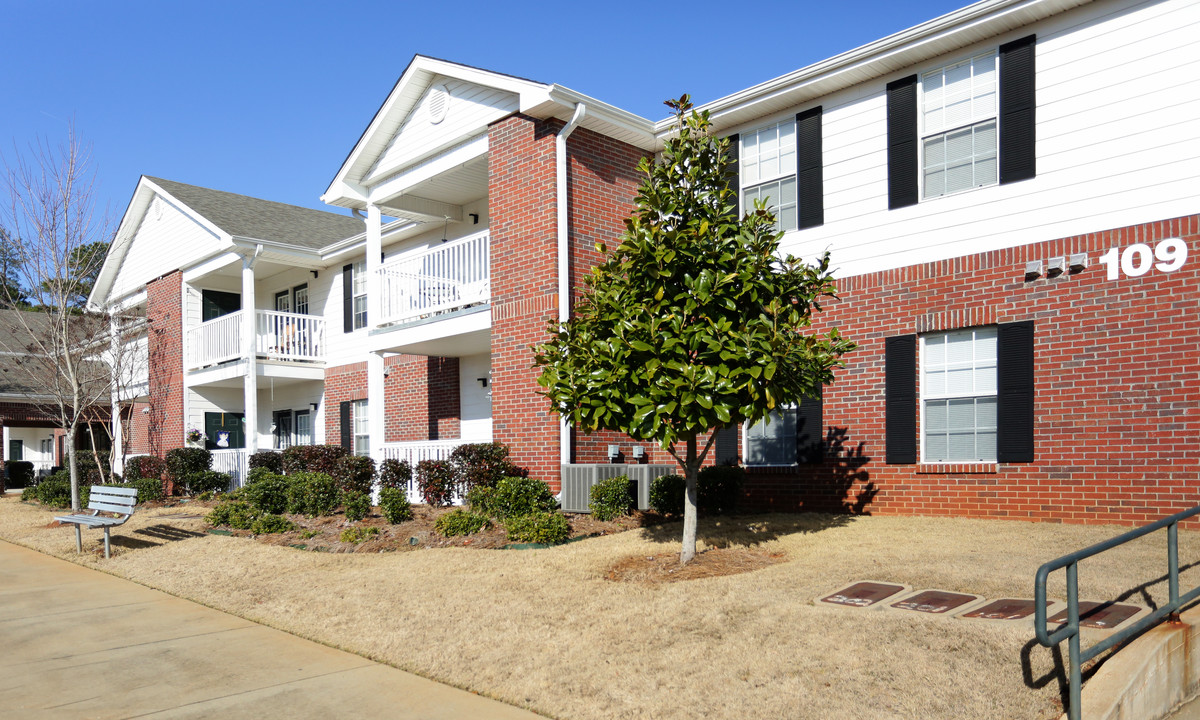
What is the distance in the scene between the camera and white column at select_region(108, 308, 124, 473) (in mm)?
22422

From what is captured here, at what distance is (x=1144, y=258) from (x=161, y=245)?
2279 centimetres

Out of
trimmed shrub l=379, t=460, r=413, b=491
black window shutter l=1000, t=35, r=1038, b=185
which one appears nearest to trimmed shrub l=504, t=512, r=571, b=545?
trimmed shrub l=379, t=460, r=413, b=491

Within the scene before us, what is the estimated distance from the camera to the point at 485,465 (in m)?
13.4

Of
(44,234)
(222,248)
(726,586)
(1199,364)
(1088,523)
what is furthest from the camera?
(222,248)

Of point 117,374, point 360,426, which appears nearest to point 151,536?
point 360,426

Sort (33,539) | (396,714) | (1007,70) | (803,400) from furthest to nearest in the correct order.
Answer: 1. (33,539)
2. (803,400)
3. (1007,70)
4. (396,714)

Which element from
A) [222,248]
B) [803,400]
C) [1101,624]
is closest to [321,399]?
[222,248]

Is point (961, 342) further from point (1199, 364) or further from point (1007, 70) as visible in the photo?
point (1007, 70)

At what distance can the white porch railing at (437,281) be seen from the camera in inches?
599

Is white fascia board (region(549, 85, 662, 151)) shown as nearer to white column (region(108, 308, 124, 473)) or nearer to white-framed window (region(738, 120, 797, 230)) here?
white-framed window (region(738, 120, 797, 230))

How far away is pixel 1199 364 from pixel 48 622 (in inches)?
446

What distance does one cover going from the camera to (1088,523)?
32.0 ft

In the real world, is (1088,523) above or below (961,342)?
below

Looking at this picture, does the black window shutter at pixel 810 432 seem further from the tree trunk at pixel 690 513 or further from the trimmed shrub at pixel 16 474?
the trimmed shrub at pixel 16 474
